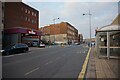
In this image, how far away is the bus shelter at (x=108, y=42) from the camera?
1784cm

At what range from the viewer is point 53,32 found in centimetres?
12388

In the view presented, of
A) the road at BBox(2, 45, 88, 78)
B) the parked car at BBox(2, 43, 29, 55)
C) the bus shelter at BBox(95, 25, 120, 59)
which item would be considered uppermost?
the bus shelter at BBox(95, 25, 120, 59)

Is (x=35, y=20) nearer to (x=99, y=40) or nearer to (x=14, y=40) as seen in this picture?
(x=14, y=40)

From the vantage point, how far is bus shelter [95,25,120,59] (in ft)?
58.5

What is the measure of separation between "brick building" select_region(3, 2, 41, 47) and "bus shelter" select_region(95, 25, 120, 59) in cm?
2601

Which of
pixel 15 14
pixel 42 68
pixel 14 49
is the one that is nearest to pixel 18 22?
pixel 15 14

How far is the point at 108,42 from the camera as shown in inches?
711

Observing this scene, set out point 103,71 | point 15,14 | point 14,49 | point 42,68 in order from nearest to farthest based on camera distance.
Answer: point 103,71, point 42,68, point 14,49, point 15,14

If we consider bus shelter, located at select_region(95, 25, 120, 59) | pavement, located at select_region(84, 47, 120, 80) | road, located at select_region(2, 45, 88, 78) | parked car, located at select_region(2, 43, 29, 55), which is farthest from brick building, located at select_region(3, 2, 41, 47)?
pavement, located at select_region(84, 47, 120, 80)

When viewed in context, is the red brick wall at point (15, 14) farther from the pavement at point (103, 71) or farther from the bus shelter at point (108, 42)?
the pavement at point (103, 71)

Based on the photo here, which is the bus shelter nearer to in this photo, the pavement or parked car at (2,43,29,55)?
the pavement

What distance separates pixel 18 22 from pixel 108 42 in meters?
44.7

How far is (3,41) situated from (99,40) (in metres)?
30.5

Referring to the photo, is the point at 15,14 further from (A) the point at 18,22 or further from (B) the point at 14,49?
(B) the point at 14,49
